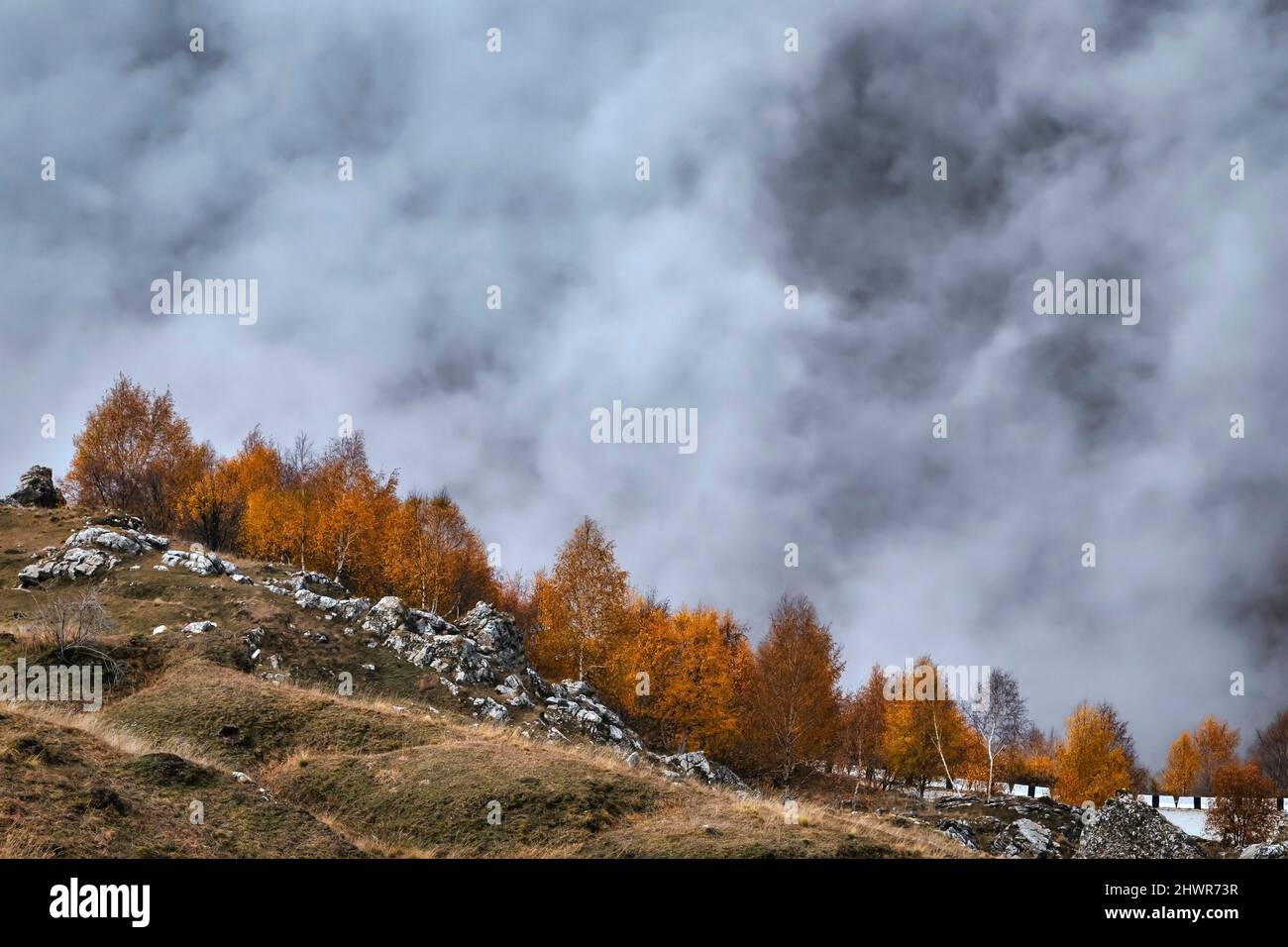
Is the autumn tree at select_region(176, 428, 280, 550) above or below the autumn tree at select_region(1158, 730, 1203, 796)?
above

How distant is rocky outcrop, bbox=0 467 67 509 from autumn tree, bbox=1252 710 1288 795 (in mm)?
136831

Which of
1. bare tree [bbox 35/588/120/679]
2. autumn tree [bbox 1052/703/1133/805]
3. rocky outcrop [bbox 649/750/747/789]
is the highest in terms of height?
bare tree [bbox 35/588/120/679]

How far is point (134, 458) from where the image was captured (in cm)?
6172

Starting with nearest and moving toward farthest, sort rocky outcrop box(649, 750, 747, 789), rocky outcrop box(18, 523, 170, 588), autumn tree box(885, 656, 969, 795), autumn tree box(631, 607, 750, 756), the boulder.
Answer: rocky outcrop box(649, 750, 747, 789), the boulder, rocky outcrop box(18, 523, 170, 588), autumn tree box(631, 607, 750, 756), autumn tree box(885, 656, 969, 795)

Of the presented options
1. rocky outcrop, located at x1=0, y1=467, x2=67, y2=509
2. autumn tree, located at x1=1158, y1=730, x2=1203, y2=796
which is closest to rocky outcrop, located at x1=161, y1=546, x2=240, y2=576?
rocky outcrop, located at x1=0, y1=467, x2=67, y2=509

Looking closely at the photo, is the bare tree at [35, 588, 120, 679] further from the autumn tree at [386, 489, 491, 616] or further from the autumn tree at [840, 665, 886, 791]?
the autumn tree at [840, 665, 886, 791]

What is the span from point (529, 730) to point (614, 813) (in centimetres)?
1343

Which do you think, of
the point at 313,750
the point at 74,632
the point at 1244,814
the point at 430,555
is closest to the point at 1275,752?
the point at 1244,814

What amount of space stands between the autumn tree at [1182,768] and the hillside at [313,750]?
94421mm

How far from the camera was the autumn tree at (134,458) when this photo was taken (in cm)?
6012

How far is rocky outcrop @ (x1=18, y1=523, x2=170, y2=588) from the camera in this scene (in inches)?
1453

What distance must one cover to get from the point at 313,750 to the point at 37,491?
4725 cm

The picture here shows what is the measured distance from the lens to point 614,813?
1861cm
